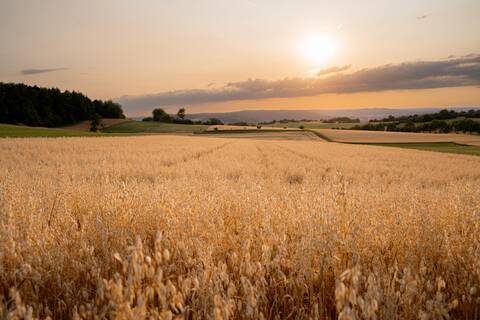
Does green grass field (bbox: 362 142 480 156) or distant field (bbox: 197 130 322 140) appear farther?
distant field (bbox: 197 130 322 140)

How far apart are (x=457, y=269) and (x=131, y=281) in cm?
301

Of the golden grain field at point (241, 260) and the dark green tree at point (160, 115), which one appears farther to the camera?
the dark green tree at point (160, 115)

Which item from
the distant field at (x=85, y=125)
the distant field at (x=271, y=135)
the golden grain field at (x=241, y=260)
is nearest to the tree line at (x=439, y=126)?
the distant field at (x=271, y=135)

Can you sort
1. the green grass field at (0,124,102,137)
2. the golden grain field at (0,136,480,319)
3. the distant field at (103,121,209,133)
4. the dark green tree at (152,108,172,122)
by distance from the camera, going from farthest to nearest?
the dark green tree at (152,108,172,122) < the distant field at (103,121,209,133) < the green grass field at (0,124,102,137) < the golden grain field at (0,136,480,319)

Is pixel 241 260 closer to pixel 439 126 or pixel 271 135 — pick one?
pixel 271 135

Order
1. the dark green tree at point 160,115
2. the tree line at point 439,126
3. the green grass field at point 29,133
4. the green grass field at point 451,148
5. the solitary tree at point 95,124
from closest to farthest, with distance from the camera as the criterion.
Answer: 1. the green grass field at point 451,148
2. the green grass field at point 29,133
3. the tree line at point 439,126
4. the solitary tree at point 95,124
5. the dark green tree at point 160,115

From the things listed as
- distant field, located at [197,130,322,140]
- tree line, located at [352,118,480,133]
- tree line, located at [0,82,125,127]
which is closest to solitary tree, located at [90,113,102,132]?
tree line, located at [0,82,125,127]

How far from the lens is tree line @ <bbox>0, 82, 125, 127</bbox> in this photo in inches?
3765

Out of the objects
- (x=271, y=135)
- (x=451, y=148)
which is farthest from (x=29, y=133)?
(x=451, y=148)

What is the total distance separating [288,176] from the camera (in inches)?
571

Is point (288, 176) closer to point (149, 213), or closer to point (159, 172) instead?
point (159, 172)

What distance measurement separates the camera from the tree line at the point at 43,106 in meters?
95.6

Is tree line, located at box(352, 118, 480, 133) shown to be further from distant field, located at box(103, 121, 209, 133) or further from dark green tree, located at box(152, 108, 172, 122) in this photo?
dark green tree, located at box(152, 108, 172, 122)

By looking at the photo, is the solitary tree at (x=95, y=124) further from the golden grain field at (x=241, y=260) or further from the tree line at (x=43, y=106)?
the golden grain field at (x=241, y=260)
